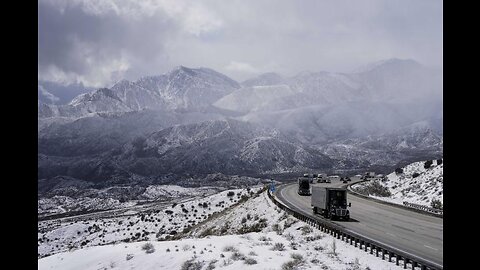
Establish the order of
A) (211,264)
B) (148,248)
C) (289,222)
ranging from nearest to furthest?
(211,264), (148,248), (289,222)

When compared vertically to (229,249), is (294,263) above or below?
above

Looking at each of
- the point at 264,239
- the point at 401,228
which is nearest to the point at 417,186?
the point at 401,228

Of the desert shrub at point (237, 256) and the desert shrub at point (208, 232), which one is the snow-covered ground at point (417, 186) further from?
the desert shrub at point (237, 256)

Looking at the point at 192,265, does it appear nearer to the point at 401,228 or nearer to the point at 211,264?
the point at 211,264

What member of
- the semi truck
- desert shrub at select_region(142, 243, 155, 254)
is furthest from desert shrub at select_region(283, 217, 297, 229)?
desert shrub at select_region(142, 243, 155, 254)

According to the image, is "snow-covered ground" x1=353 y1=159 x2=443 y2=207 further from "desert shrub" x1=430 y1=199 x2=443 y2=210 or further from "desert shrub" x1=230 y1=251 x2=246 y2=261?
"desert shrub" x1=230 y1=251 x2=246 y2=261

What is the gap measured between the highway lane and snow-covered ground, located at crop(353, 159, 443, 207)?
26.6ft

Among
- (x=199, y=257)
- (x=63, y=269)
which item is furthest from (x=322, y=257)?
(x=63, y=269)

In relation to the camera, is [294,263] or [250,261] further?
[250,261]

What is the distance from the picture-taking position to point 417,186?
211 ft

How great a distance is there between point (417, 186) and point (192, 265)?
4939cm

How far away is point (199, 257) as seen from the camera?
25438 mm

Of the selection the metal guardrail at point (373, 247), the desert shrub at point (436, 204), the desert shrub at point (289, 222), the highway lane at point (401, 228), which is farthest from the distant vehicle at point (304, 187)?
the metal guardrail at point (373, 247)

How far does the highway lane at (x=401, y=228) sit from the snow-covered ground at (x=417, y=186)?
8.10 metres
